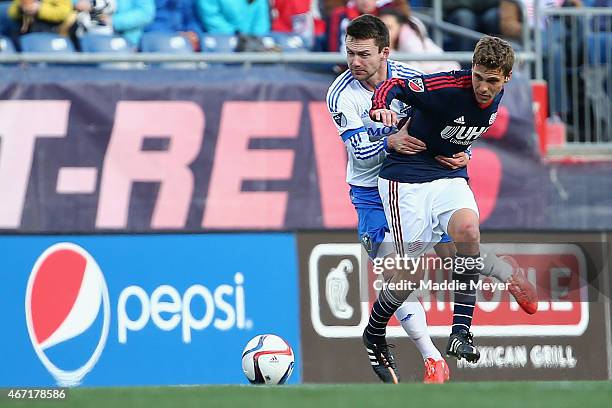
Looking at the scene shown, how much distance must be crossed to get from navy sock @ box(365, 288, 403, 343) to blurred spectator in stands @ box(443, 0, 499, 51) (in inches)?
177

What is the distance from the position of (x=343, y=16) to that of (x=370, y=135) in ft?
11.2

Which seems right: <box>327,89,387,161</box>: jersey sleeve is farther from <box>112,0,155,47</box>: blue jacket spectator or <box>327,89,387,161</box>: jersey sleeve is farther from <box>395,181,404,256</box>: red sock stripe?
<box>112,0,155,47</box>: blue jacket spectator

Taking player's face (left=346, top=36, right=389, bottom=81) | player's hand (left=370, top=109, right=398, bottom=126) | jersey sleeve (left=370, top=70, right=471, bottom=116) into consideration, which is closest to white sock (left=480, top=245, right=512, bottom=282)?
jersey sleeve (left=370, top=70, right=471, bottom=116)

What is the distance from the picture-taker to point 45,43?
1243 cm

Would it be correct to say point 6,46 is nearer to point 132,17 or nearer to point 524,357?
point 132,17

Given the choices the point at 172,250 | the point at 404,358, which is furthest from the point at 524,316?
the point at 172,250

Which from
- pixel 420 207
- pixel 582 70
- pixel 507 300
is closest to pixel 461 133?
pixel 420 207

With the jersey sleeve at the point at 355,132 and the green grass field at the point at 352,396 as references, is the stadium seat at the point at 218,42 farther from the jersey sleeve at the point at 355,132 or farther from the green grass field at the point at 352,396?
the green grass field at the point at 352,396

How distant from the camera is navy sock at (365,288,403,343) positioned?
9.82 meters

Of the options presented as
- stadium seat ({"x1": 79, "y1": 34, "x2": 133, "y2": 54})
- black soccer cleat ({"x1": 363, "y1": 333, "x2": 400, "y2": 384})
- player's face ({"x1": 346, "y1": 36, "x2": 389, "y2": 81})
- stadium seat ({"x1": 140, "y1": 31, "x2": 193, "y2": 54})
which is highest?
player's face ({"x1": 346, "y1": 36, "x2": 389, "y2": 81})

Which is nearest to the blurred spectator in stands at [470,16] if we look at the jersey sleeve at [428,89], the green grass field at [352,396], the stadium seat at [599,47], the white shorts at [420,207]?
the stadium seat at [599,47]

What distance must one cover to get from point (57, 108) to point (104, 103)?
42 cm

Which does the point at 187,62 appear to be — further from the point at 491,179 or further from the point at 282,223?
the point at 491,179

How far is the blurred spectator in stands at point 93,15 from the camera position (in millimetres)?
12812
